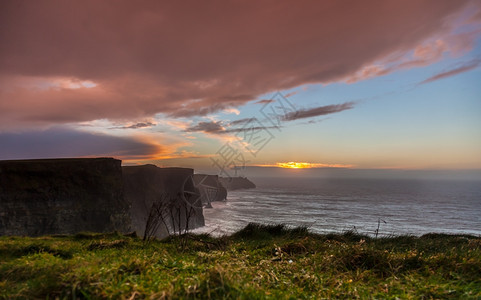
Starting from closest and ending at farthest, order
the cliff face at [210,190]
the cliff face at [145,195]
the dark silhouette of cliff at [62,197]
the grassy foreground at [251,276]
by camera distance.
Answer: the grassy foreground at [251,276] < the dark silhouette of cliff at [62,197] < the cliff face at [145,195] < the cliff face at [210,190]

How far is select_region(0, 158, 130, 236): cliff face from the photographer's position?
3559cm

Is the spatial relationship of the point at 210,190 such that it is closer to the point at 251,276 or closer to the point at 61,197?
the point at 61,197

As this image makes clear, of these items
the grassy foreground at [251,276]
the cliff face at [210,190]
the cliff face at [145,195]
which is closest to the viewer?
the grassy foreground at [251,276]

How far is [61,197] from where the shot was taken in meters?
40.2

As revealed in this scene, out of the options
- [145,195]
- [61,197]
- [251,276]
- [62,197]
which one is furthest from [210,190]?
[251,276]

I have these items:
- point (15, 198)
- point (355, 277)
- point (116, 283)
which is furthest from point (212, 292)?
point (15, 198)

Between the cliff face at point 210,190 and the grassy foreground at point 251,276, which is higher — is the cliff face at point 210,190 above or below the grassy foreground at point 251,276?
below

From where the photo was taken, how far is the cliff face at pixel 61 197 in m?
35.6

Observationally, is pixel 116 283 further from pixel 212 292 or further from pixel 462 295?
pixel 462 295

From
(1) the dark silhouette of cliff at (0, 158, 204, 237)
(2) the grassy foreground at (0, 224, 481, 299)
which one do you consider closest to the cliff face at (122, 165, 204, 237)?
(1) the dark silhouette of cliff at (0, 158, 204, 237)

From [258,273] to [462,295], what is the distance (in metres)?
3.38

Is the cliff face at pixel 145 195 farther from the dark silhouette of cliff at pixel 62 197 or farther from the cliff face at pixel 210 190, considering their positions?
the cliff face at pixel 210 190

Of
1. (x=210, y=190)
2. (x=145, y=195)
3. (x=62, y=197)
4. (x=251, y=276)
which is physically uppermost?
(x=251, y=276)

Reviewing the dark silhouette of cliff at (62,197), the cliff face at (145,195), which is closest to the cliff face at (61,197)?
the dark silhouette of cliff at (62,197)
